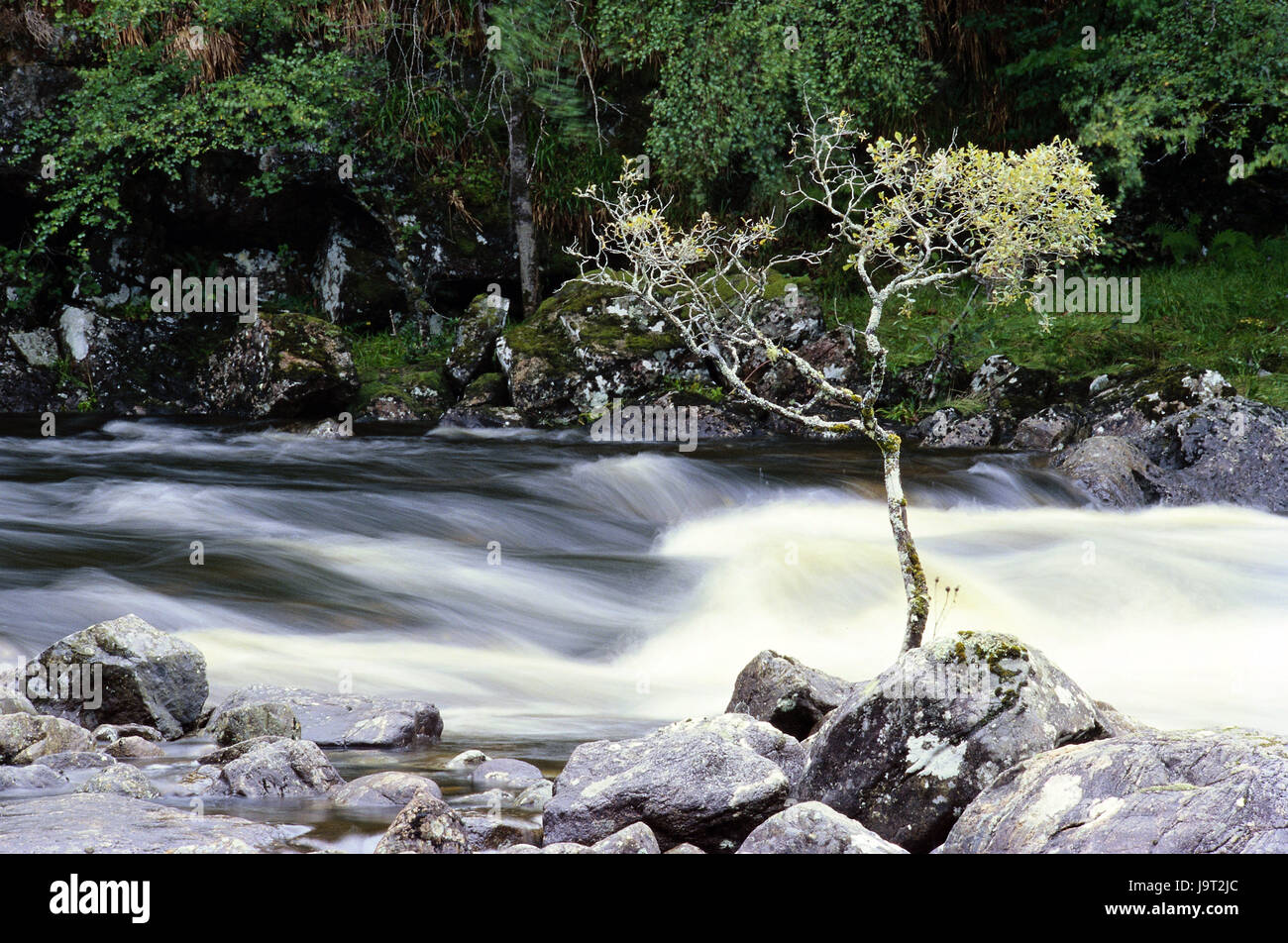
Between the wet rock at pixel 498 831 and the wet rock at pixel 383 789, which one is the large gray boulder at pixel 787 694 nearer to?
the wet rock at pixel 498 831

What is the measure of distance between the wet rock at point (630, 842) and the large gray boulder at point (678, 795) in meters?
0.22

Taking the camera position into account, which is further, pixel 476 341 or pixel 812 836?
pixel 476 341

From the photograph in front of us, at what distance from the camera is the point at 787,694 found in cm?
499

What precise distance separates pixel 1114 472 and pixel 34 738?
9.61 meters

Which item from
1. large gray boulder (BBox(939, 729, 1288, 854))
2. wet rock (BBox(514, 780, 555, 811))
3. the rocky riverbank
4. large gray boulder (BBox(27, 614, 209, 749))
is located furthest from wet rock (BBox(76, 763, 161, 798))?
large gray boulder (BBox(939, 729, 1288, 854))

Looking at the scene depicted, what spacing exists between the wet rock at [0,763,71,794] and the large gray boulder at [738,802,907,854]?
2.65m

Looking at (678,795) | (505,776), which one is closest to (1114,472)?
(505,776)

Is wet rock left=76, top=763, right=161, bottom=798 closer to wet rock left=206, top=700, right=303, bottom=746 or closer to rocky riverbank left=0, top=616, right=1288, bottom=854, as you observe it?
rocky riverbank left=0, top=616, right=1288, bottom=854

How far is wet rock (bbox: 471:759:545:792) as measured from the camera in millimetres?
4555

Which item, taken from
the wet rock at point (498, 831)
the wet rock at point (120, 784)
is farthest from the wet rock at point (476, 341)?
the wet rock at point (498, 831)

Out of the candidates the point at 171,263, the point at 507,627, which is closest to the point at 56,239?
the point at 171,263


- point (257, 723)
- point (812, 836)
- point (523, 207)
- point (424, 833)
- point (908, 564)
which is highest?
point (523, 207)

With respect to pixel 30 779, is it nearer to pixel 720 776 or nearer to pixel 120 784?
pixel 120 784

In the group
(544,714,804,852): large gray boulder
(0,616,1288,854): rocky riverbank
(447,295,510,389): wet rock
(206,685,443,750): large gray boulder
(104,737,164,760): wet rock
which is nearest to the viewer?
(0,616,1288,854): rocky riverbank
